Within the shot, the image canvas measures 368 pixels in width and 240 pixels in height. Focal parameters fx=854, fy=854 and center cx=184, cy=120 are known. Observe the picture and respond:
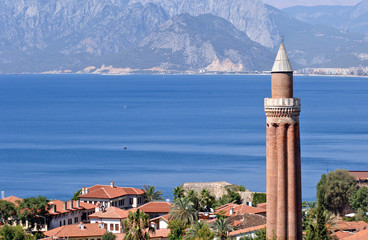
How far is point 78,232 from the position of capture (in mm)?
57531

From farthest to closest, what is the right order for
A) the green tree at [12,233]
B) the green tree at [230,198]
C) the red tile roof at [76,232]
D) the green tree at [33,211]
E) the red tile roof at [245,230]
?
the green tree at [230,198], the green tree at [33,211], the red tile roof at [76,232], the green tree at [12,233], the red tile roof at [245,230]

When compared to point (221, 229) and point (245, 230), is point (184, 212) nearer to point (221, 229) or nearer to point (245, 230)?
point (245, 230)

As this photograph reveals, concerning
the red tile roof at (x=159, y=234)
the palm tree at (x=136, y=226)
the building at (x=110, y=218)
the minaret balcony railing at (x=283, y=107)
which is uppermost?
the minaret balcony railing at (x=283, y=107)

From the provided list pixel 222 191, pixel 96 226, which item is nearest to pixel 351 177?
pixel 222 191

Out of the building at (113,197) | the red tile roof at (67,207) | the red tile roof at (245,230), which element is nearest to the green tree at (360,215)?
the red tile roof at (245,230)

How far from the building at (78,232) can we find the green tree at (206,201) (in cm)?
1155

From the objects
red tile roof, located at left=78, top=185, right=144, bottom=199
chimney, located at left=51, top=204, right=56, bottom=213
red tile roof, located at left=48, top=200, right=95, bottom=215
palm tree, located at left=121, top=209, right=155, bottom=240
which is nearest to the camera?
palm tree, located at left=121, top=209, right=155, bottom=240

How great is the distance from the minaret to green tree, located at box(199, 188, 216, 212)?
30.2 metres

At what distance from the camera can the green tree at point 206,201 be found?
68438 millimetres

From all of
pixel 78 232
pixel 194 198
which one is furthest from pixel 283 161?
pixel 194 198

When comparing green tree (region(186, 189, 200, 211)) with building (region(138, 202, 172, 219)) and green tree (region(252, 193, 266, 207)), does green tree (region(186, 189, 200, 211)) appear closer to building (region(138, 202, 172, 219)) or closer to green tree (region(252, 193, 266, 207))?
building (region(138, 202, 172, 219))

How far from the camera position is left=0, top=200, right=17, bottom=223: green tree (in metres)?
62.2

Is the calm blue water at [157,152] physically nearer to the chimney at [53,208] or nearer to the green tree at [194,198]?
the green tree at [194,198]

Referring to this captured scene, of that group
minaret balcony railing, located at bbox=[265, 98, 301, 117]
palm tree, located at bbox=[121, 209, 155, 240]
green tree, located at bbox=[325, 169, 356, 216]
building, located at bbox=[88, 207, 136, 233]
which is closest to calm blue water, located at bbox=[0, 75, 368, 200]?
green tree, located at bbox=[325, 169, 356, 216]
